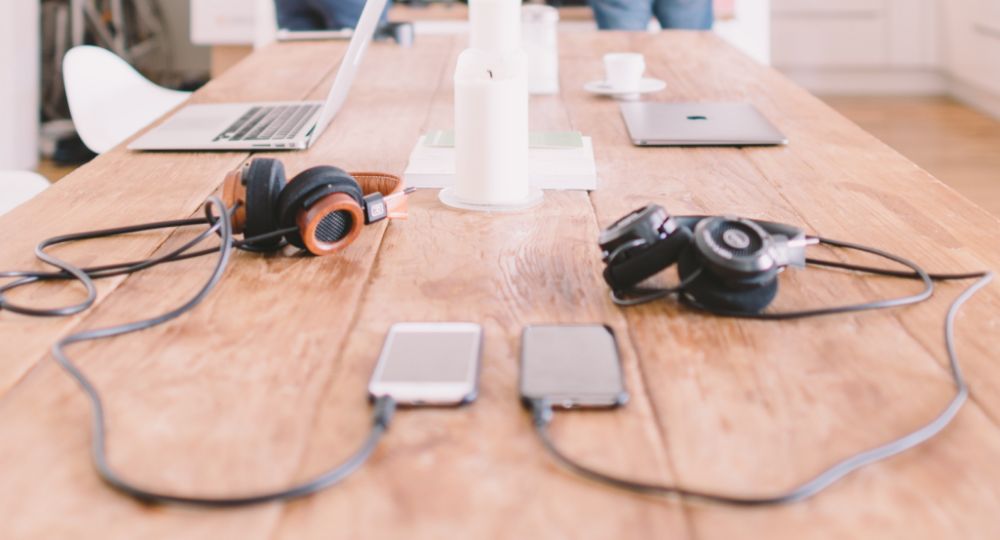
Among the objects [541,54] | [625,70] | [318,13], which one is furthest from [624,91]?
[318,13]

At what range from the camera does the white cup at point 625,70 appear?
1489 millimetres

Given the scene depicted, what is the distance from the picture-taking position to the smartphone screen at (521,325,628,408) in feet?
1.82

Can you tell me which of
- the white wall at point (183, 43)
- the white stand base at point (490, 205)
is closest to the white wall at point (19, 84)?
the white wall at point (183, 43)

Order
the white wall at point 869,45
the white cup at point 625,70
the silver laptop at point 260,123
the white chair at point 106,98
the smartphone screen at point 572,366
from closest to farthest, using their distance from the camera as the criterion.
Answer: the smartphone screen at point 572,366 → the silver laptop at point 260,123 → the white cup at point 625,70 → the white chair at point 106,98 → the white wall at point 869,45

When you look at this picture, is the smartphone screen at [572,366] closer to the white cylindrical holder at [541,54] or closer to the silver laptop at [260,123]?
the silver laptop at [260,123]

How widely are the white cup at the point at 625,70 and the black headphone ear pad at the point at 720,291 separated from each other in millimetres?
865

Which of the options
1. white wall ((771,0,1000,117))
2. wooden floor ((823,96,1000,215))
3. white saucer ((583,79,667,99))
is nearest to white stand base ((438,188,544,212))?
white saucer ((583,79,667,99))

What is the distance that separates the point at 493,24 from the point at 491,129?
0.12 metres

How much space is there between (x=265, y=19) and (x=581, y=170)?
2836 mm

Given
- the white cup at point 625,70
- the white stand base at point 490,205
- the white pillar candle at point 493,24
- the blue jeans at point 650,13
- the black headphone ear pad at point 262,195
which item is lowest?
the white stand base at point 490,205

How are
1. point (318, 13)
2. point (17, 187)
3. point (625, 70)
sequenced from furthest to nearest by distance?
1. point (318, 13)
2. point (17, 187)
3. point (625, 70)

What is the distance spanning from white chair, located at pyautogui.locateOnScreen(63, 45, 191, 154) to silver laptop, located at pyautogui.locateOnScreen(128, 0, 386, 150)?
451mm

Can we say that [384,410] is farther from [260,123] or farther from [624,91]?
[624,91]

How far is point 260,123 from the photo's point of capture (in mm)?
1291
